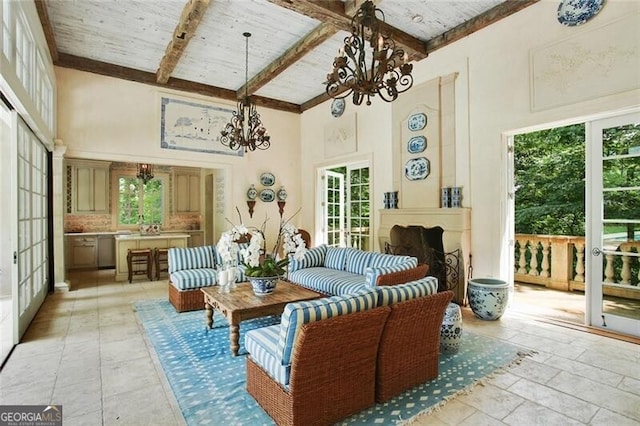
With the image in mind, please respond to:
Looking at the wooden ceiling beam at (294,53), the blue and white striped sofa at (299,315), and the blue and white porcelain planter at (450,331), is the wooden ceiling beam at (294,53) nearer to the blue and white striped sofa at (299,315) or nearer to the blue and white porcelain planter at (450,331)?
the blue and white striped sofa at (299,315)

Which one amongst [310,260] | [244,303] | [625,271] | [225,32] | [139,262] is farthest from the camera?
[139,262]

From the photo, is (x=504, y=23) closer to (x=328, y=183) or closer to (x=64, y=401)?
(x=328, y=183)

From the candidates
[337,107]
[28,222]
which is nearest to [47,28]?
[28,222]

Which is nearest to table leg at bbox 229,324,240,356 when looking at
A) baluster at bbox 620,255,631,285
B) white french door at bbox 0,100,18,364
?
white french door at bbox 0,100,18,364

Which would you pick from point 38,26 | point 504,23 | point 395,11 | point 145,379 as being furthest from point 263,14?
point 145,379

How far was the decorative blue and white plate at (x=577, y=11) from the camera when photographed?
338 centimetres

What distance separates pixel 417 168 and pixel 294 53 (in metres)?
2.56

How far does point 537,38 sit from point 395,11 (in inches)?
66.1

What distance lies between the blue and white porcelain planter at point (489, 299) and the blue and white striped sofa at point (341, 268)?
802 millimetres

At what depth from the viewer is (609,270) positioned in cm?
347

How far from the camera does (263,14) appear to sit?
13.9 feet

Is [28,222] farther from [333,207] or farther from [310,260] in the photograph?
[333,207]

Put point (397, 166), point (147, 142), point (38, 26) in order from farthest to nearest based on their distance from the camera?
point (147, 142), point (397, 166), point (38, 26)

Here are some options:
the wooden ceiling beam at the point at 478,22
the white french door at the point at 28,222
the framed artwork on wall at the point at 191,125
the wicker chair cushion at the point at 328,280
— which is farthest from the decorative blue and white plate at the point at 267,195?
the wooden ceiling beam at the point at 478,22
